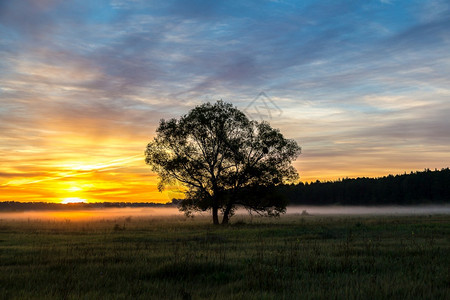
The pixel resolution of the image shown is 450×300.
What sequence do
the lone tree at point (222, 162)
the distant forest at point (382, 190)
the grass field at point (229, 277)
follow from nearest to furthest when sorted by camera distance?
the grass field at point (229, 277)
the lone tree at point (222, 162)
the distant forest at point (382, 190)

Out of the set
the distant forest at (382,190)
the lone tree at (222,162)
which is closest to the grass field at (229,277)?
the lone tree at (222,162)

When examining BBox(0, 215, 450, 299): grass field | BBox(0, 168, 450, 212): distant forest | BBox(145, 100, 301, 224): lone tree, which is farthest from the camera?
BBox(0, 168, 450, 212): distant forest

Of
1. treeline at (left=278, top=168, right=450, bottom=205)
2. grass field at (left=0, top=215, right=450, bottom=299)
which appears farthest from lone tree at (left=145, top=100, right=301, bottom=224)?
treeline at (left=278, top=168, right=450, bottom=205)

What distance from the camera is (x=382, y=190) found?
153 m

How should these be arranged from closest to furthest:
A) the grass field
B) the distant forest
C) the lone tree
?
the grass field
the lone tree
the distant forest

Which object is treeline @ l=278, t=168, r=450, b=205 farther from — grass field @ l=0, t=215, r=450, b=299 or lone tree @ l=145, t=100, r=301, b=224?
grass field @ l=0, t=215, r=450, b=299

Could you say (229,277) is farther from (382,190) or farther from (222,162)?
(382,190)

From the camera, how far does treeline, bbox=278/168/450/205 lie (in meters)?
139

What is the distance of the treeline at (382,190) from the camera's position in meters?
139

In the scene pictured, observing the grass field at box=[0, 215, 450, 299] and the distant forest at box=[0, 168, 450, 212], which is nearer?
the grass field at box=[0, 215, 450, 299]

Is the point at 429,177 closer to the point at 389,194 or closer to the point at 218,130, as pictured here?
the point at 389,194

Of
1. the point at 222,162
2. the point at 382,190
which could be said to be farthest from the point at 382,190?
the point at 222,162

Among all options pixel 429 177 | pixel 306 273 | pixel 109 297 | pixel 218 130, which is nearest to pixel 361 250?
pixel 306 273

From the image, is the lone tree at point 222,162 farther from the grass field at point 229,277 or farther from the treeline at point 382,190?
the treeline at point 382,190
